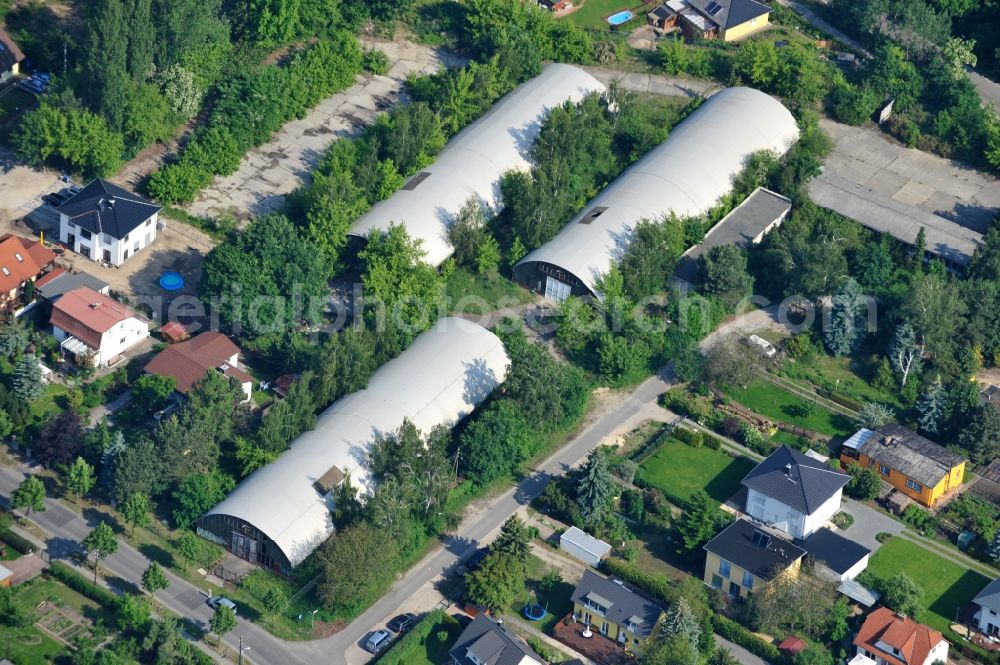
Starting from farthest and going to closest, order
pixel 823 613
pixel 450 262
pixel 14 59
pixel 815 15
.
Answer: pixel 815 15, pixel 14 59, pixel 450 262, pixel 823 613

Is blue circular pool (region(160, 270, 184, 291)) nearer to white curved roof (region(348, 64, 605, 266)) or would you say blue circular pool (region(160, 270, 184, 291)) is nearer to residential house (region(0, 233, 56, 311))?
residential house (region(0, 233, 56, 311))

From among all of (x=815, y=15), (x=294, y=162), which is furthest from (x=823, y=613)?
(x=815, y=15)

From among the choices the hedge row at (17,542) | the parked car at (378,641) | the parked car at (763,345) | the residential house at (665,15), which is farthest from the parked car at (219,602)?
the residential house at (665,15)

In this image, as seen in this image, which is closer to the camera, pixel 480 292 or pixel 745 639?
pixel 745 639

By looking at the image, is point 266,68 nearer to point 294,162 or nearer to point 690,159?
point 294,162

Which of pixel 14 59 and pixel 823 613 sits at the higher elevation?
pixel 14 59

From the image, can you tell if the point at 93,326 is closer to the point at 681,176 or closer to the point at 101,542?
the point at 101,542

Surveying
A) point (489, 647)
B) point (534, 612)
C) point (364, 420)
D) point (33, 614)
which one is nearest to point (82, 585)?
point (33, 614)
